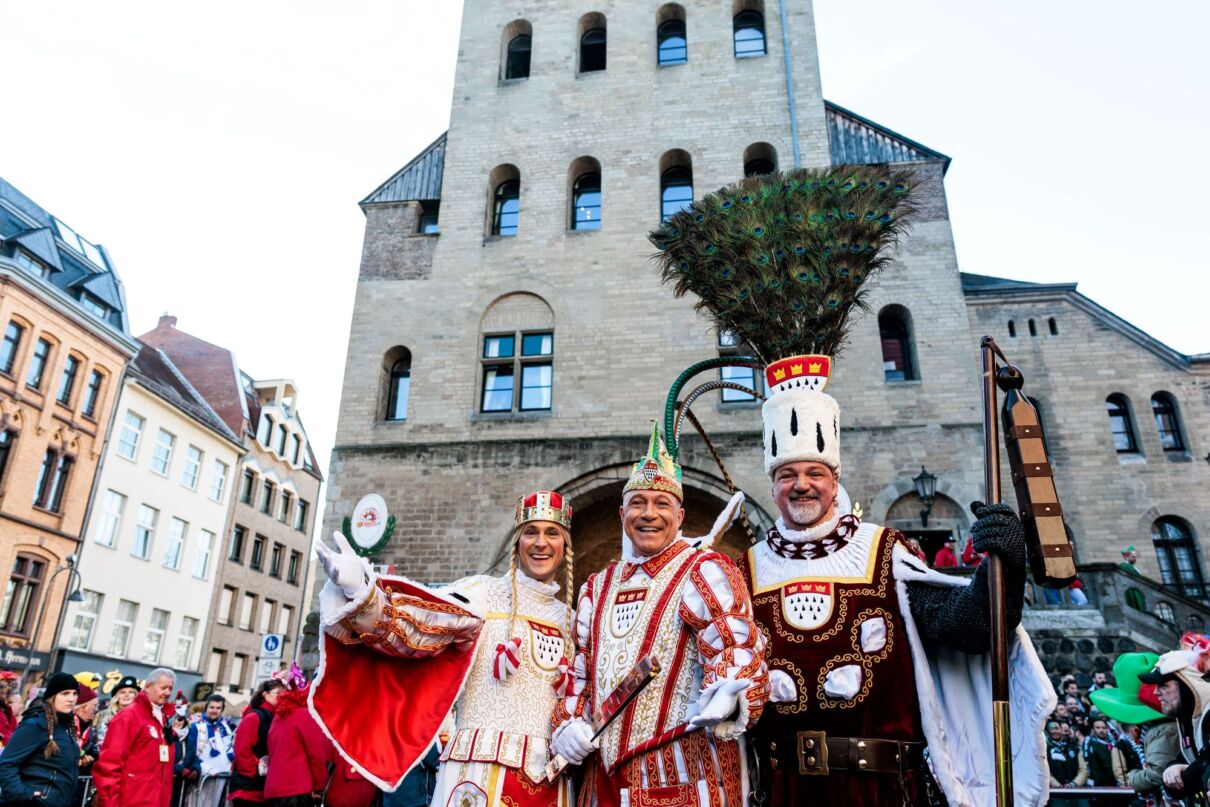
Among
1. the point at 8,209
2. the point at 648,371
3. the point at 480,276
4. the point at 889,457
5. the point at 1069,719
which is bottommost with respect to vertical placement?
the point at 1069,719

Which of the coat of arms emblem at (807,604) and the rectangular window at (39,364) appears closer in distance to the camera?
the coat of arms emblem at (807,604)

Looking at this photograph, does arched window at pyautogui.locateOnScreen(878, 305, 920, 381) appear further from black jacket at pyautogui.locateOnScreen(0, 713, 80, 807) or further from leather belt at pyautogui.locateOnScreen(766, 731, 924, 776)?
black jacket at pyautogui.locateOnScreen(0, 713, 80, 807)

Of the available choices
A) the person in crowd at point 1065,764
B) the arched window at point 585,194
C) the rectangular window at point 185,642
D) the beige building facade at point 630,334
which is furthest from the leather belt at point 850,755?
the rectangular window at point 185,642

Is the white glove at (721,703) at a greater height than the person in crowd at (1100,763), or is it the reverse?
the white glove at (721,703)

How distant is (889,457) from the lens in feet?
45.9

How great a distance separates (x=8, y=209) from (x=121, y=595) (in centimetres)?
1162

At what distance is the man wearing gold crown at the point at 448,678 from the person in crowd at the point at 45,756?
310cm

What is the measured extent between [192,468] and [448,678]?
1147 inches

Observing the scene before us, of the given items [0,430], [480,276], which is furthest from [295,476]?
[480,276]

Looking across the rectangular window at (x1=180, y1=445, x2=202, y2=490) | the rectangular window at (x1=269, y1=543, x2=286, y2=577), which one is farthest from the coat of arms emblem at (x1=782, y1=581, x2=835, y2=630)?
the rectangular window at (x1=269, y1=543, x2=286, y2=577)

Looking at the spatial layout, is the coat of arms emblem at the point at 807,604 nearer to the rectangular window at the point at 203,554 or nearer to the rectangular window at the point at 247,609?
the rectangular window at the point at 203,554

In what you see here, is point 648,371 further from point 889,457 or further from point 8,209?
point 8,209

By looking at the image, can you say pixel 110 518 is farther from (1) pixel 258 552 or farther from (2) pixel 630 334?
(2) pixel 630 334

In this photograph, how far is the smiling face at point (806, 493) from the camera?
11.1 ft
